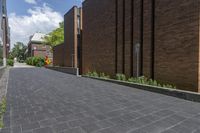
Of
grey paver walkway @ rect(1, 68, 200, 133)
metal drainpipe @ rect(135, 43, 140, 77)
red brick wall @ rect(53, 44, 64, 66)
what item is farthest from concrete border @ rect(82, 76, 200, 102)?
red brick wall @ rect(53, 44, 64, 66)

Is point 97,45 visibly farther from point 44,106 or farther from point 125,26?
point 44,106

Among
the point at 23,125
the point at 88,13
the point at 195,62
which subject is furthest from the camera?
the point at 88,13

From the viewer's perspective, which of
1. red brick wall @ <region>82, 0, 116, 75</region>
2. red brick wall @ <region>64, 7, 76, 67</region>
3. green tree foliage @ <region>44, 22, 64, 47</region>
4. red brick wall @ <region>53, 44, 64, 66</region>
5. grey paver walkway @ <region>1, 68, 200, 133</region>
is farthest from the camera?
green tree foliage @ <region>44, 22, 64, 47</region>

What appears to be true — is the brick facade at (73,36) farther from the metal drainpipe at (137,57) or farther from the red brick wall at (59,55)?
the metal drainpipe at (137,57)

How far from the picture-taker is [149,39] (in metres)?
8.78

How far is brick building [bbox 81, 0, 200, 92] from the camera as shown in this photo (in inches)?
265

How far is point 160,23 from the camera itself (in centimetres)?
811

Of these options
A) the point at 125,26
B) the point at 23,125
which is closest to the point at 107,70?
the point at 125,26

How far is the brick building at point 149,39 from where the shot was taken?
6.73 meters

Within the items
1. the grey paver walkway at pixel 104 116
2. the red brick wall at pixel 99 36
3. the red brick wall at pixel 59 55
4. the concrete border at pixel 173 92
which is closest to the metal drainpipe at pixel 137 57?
the concrete border at pixel 173 92

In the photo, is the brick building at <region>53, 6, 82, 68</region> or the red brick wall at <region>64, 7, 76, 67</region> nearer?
the brick building at <region>53, 6, 82, 68</region>

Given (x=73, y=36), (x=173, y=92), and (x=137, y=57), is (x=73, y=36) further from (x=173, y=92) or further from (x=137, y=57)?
(x=173, y=92)

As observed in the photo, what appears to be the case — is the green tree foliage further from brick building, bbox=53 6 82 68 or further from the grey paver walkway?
the grey paver walkway

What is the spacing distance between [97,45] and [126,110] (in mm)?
9551
